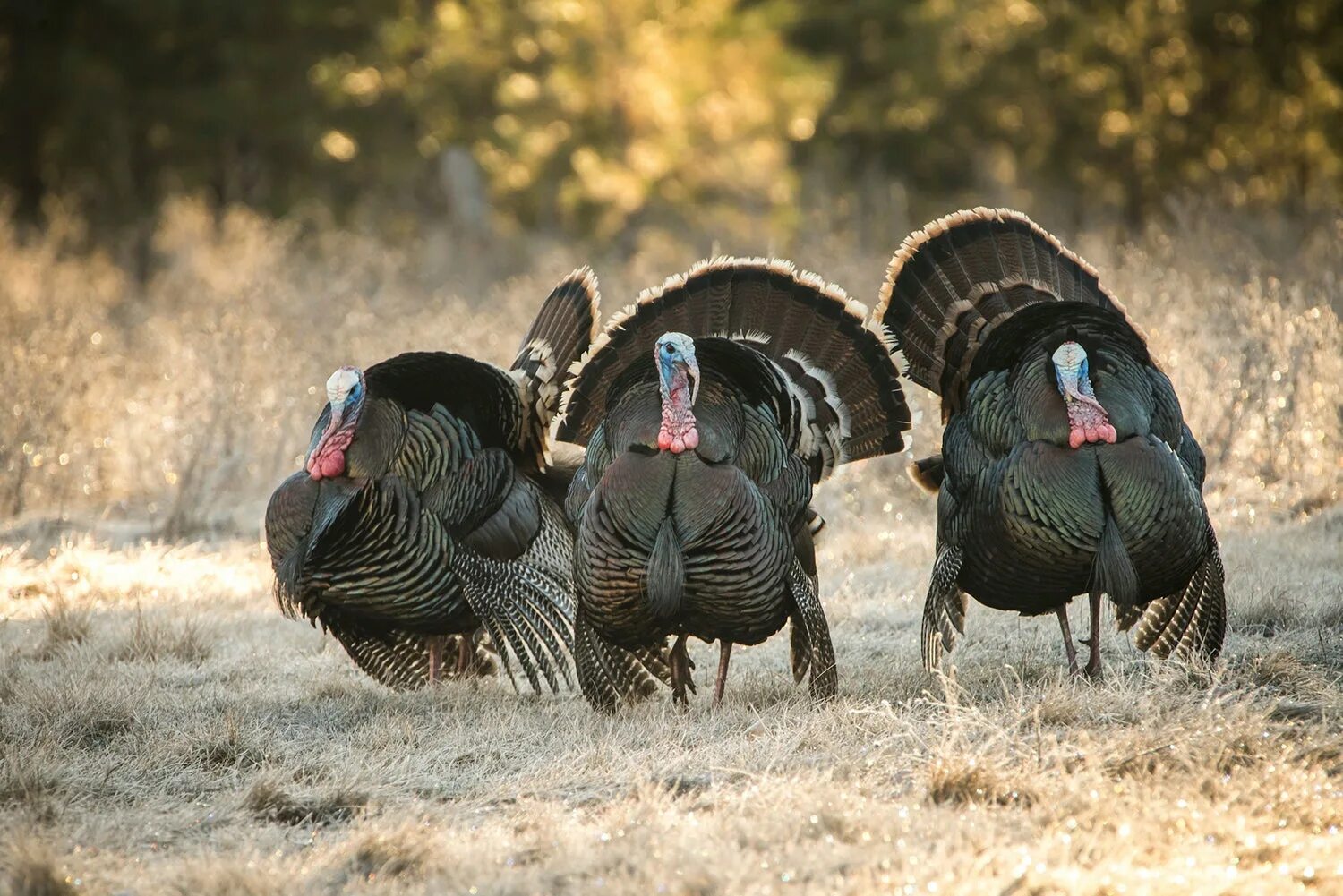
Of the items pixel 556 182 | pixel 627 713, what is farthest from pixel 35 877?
pixel 556 182

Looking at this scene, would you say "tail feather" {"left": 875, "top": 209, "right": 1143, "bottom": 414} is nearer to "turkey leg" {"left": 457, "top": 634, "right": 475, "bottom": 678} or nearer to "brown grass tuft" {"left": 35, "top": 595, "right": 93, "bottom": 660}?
"turkey leg" {"left": 457, "top": 634, "right": 475, "bottom": 678}

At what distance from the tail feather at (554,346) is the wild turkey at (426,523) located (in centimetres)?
1

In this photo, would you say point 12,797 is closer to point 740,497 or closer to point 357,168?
point 740,497

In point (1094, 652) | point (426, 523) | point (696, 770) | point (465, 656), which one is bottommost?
point (696, 770)

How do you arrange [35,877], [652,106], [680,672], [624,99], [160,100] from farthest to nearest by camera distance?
[160,100]
[624,99]
[652,106]
[680,672]
[35,877]

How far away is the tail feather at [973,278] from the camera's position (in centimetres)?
530

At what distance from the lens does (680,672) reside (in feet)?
16.3

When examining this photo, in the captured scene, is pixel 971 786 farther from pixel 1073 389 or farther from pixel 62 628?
pixel 62 628

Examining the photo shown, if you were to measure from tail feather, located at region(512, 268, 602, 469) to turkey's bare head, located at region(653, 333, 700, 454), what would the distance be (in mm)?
1098

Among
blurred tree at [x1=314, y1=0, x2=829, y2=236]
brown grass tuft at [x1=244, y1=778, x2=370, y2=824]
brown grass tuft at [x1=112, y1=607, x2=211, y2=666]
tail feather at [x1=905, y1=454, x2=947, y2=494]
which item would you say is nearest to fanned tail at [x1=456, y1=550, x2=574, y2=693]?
brown grass tuft at [x1=244, y1=778, x2=370, y2=824]

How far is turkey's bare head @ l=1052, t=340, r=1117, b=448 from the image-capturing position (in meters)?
4.48

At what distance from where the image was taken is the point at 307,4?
20.3 m

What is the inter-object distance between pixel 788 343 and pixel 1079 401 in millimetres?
1194

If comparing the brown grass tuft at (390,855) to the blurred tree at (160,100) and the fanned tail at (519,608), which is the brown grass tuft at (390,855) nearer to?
the fanned tail at (519,608)
